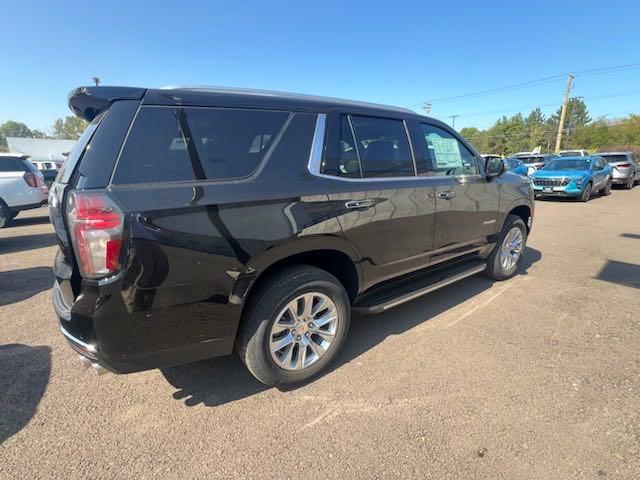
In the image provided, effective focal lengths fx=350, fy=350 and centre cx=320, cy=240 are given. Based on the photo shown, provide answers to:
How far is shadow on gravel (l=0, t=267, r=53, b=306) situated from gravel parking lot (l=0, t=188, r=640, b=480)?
68cm

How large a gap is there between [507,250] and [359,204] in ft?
9.90

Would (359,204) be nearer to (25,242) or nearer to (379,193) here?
(379,193)

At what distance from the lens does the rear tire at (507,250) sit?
4.47m

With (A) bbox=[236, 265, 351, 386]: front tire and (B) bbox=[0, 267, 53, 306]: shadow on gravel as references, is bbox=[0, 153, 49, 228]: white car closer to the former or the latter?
(B) bbox=[0, 267, 53, 306]: shadow on gravel

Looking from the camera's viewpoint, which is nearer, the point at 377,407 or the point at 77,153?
the point at 77,153

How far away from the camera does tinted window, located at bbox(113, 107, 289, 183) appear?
1.90 m

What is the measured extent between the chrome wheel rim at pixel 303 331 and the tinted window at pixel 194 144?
1016 millimetres

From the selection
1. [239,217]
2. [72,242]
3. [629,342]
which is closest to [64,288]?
[72,242]

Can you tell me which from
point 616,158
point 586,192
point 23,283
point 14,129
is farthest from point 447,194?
point 14,129

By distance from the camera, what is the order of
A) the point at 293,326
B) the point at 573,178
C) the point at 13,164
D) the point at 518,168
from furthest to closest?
1. the point at 518,168
2. the point at 573,178
3. the point at 13,164
4. the point at 293,326

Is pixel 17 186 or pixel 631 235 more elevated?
pixel 17 186

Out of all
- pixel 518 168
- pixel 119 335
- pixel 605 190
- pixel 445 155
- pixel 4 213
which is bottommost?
pixel 605 190

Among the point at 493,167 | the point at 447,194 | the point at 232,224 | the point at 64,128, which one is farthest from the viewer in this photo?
the point at 64,128

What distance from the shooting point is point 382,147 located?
3035 millimetres
